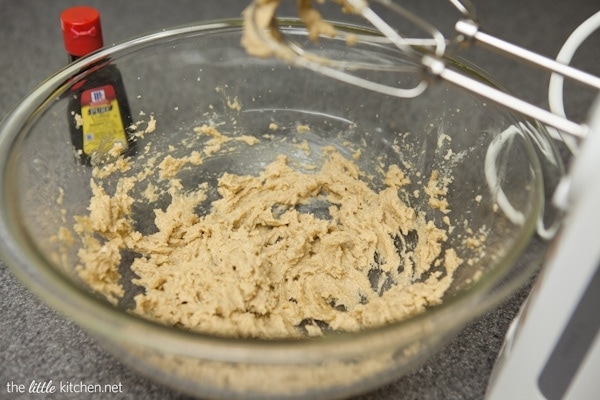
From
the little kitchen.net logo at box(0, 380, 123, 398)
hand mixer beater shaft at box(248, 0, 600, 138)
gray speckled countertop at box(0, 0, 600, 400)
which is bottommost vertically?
the little kitchen.net logo at box(0, 380, 123, 398)

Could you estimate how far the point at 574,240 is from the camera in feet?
1.68

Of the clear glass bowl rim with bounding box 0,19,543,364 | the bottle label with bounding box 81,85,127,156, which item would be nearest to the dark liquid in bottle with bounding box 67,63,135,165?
the bottle label with bounding box 81,85,127,156

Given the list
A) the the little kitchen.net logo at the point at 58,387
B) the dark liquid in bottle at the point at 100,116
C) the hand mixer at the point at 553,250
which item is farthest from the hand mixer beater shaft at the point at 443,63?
the the little kitchen.net logo at the point at 58,387

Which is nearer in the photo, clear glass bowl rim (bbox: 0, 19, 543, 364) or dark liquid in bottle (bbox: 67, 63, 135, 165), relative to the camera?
clear glass bowl rim (bbox: 0, 19, 543, 364)

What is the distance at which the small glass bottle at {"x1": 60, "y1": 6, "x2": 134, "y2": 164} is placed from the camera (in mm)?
844

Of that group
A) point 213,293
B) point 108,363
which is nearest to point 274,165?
point 213,293

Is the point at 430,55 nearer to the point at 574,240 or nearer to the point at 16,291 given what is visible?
the point at 574,240

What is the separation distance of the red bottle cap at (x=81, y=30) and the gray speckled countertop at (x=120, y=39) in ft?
1.02

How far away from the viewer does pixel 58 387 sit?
75cm

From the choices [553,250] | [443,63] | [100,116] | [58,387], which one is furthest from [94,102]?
[553,250]

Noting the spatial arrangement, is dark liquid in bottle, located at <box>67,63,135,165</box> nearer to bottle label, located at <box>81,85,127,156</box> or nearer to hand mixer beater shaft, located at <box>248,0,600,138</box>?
bottle label, located at <box>81,85,127,156</box>

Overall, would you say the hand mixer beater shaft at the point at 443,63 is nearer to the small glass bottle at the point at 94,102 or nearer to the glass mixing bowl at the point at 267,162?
the glass mixing bowl at the point at 267,162

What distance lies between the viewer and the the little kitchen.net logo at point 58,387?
2.45 feet

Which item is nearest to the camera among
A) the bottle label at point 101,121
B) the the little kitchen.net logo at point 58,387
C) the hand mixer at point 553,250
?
the hand mixer at point 553,250
